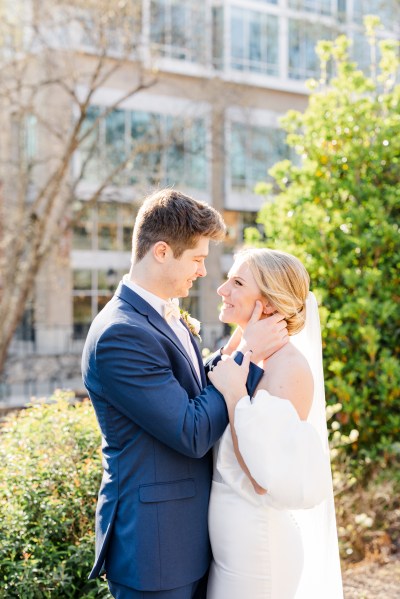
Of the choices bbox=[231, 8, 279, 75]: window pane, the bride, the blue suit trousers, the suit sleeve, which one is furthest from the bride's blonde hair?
bbox=[231, 8, 279, 75]: window pane

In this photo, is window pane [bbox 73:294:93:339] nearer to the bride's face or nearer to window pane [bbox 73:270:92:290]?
window pane [bbox 73:270:92:290]

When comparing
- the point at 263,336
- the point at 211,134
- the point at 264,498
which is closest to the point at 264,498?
the point at 264,498

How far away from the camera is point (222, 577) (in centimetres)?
278

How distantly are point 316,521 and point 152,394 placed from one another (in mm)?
1291

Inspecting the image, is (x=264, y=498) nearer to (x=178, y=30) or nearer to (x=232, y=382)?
(x=232, y=382)

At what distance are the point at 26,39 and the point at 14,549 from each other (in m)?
13.5

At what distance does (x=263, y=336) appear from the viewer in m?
2.80

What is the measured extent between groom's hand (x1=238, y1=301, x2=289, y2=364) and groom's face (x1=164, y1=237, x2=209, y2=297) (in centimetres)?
31

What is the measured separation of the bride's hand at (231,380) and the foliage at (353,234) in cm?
354

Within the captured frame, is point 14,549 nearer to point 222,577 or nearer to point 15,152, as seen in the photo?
point 222,577

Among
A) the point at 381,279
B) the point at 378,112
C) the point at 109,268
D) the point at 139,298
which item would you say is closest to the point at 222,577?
the point at 139,298

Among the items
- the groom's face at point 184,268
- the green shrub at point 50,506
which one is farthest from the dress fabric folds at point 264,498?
the green shrub at point 50,506

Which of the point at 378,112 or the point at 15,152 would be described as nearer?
the point at 378,112

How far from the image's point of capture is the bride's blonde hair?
2.92m
